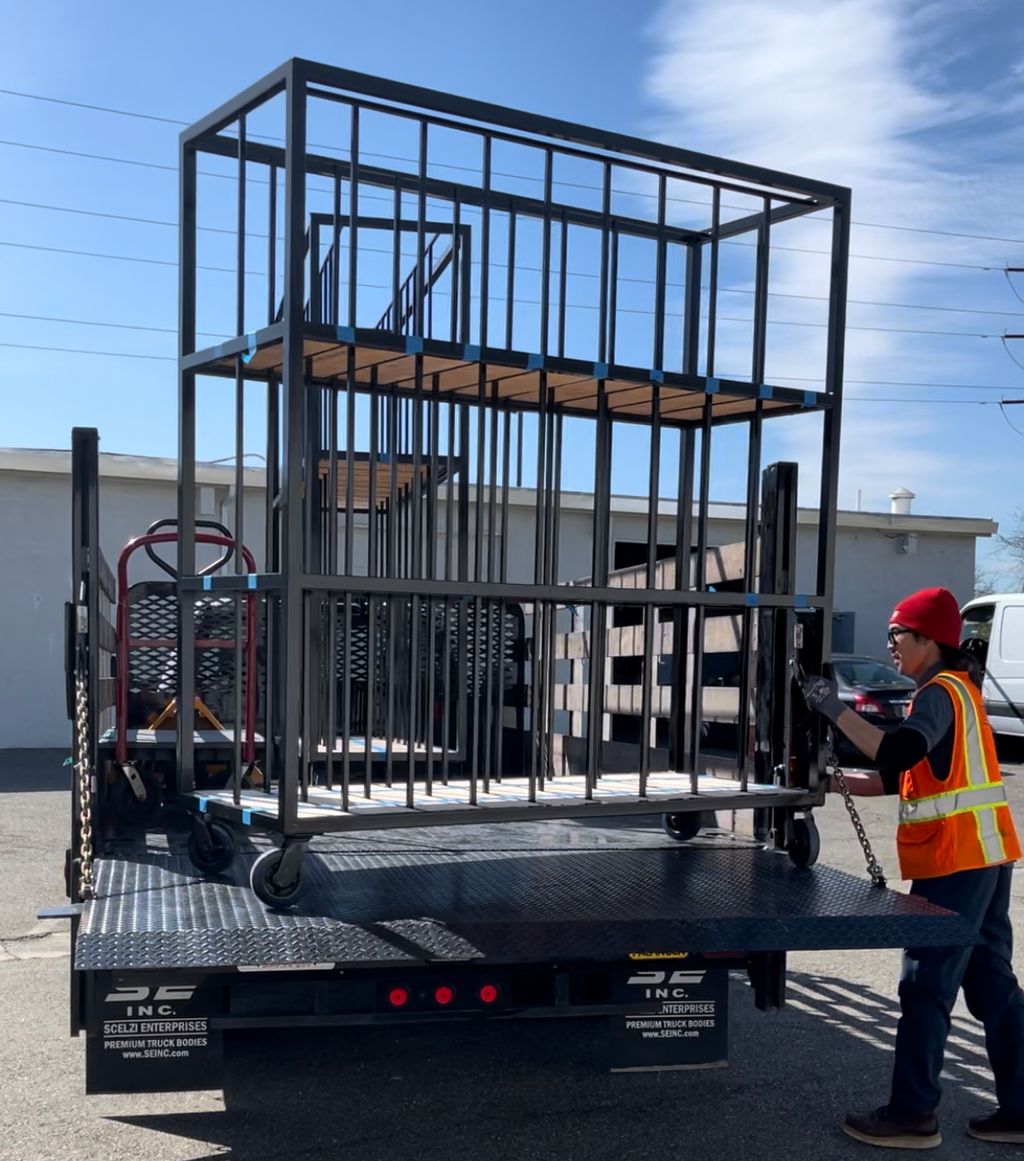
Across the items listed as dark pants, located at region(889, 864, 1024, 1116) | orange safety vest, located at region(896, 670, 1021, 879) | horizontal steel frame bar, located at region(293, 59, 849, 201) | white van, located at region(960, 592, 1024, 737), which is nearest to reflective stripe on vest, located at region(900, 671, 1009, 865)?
orange safety vest, located at region(896, 670, 1021, 879)

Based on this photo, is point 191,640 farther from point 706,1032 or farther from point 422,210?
point 706,1032

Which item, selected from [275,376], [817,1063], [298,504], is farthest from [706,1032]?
[275,376]

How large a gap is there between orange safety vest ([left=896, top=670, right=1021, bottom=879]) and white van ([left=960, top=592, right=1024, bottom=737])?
12.6m

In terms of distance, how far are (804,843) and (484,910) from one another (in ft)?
4.54

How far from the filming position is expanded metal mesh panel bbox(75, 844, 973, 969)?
138 inches

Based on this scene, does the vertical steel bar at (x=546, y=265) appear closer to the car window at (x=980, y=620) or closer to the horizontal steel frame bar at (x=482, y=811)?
the horizontal steel frame bar at (x=482, y=811)

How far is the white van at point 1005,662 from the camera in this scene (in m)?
16.6

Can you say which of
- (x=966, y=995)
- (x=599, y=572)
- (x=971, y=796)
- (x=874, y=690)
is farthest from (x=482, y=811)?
(x=874, y=690)

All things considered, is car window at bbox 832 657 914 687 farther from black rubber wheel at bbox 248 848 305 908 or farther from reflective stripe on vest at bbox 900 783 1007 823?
black rubber wheel at bbox 248 848 305 908

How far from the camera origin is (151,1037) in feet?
11.9

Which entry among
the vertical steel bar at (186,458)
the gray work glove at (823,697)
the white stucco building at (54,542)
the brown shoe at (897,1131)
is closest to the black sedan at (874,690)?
the white stucco building at (54,542)

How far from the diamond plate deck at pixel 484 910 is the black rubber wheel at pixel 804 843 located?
5cm

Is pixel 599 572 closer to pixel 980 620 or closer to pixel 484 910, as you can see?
pixel 484 910

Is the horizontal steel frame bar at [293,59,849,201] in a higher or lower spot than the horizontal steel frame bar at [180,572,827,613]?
higher
